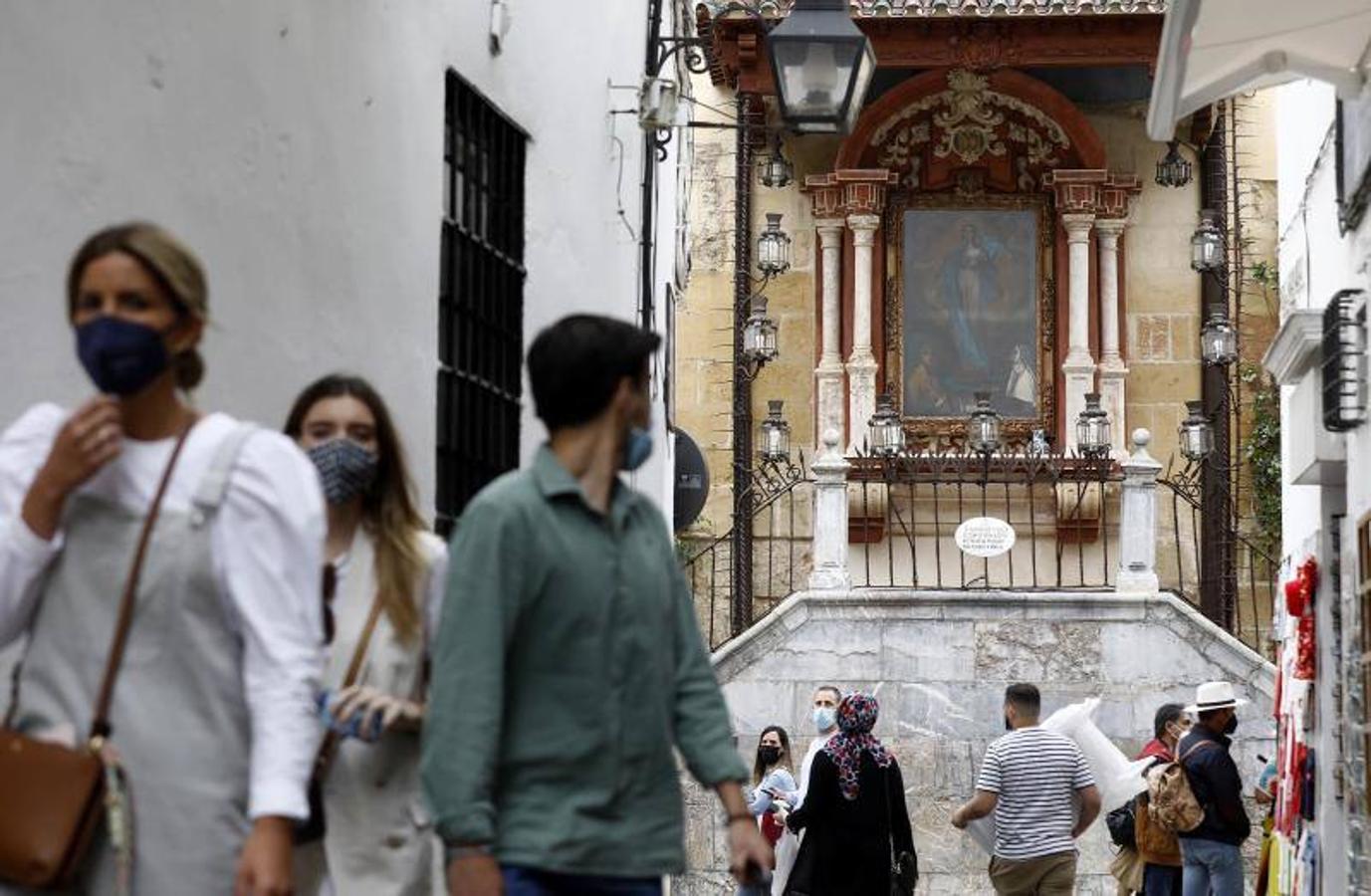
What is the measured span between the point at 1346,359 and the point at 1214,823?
112 inches

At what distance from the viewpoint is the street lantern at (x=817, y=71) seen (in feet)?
40.2

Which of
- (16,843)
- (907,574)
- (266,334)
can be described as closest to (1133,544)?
(907,574)

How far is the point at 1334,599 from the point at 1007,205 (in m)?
13.6

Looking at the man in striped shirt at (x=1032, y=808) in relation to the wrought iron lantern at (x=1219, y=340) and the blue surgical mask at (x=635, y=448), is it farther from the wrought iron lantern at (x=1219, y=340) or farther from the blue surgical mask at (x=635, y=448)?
the wrought iron lantern at (x=1219, y=340)

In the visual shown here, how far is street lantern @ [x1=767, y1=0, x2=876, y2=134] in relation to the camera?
12.2 meters

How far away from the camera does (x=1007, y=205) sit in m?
28.3

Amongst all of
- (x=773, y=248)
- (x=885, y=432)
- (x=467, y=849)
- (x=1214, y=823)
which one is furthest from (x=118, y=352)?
(x=773, y=248)

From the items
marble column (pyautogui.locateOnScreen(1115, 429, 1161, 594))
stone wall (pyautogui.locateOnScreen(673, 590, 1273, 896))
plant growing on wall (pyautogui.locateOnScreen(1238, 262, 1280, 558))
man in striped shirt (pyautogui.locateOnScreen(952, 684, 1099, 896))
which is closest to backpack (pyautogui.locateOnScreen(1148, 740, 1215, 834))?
man in striped shirt (pyautogui.locateOnScreen(952, 684, 1099, 896))

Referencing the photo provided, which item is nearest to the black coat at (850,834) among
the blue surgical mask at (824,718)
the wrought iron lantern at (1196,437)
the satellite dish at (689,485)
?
the blue surgical mask at (824,718)

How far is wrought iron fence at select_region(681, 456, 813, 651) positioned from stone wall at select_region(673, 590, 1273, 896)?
16.7 feet

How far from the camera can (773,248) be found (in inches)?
1040

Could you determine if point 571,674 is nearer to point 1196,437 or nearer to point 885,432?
point 885,432

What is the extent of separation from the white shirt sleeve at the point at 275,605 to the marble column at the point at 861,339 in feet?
75.0

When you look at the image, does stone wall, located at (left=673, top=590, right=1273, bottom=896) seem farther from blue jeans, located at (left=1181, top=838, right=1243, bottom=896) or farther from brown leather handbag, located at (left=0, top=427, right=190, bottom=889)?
brown leather handbag, located at (left=0, top=427, right=190, bottom=889)
